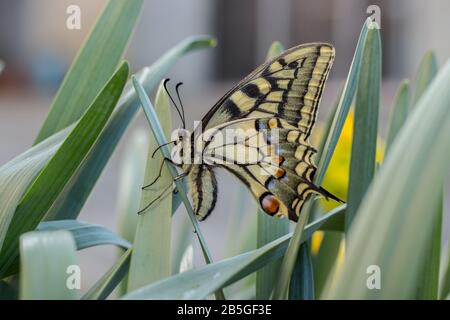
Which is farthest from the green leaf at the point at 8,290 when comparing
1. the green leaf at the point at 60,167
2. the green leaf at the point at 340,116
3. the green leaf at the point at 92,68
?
the green leaf at the point at 340,116

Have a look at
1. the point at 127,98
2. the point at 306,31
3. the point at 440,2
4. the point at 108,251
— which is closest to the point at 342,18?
the point at 306,31

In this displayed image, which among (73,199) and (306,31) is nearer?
(73,199)

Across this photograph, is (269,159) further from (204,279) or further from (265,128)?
(204,279)

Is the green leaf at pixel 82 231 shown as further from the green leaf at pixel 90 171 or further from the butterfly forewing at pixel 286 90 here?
the butterfly forewing at pixel 286 90

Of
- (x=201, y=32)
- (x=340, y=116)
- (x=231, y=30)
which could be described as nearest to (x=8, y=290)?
(x=340, y=116)
